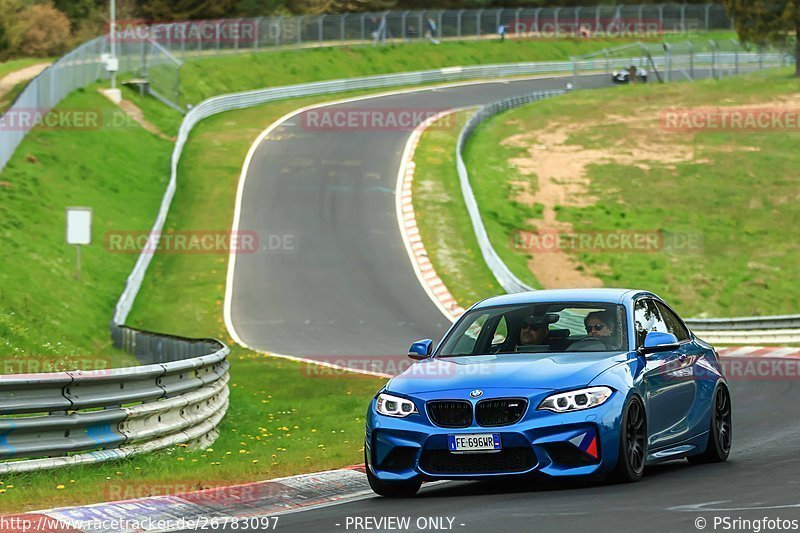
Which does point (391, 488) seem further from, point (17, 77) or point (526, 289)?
point (17, 77)

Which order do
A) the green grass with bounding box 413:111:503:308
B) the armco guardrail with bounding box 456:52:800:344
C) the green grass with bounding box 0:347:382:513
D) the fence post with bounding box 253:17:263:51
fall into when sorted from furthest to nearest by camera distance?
the fence post with bounding box 253:17:263:51 → the green grass with bounding box 413:111:503:308 → the armco guardrail with bounding box 456:52:800:344 → the green grass with bounding box 0:347:382:513

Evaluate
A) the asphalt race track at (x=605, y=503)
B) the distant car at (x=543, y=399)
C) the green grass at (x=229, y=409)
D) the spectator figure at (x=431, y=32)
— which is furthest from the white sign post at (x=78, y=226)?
the spectator figure at (x=431, y=32)

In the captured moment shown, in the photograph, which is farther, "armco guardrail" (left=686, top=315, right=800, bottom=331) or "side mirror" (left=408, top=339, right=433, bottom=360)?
"armco guardrail" (left=686, top=315, right=800, bottom=331)

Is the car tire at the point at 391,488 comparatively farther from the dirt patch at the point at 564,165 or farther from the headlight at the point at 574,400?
the dirt patch at the point at 564,165

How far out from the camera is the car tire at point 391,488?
1014 cm

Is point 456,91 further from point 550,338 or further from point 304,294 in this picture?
point 550,338

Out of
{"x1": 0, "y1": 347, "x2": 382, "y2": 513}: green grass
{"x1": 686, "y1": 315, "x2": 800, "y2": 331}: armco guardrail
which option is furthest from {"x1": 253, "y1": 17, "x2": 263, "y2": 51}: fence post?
{"x1": 0, "y1": 347, "x2": 382, "y2": 513}: green grass

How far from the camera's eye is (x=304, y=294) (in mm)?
34219

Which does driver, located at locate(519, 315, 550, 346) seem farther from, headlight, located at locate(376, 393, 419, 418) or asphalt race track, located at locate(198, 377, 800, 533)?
headlight, located at locate(376, 393, 419, 418)

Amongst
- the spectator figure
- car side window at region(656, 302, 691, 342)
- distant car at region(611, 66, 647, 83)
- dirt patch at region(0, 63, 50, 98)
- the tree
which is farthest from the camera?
the spectator figure

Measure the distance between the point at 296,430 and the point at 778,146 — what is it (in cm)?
4265

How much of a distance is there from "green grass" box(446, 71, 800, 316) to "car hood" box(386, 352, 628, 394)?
2670cm

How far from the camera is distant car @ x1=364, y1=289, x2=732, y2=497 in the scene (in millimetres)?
9641

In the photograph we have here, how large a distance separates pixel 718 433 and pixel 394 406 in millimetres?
3372
